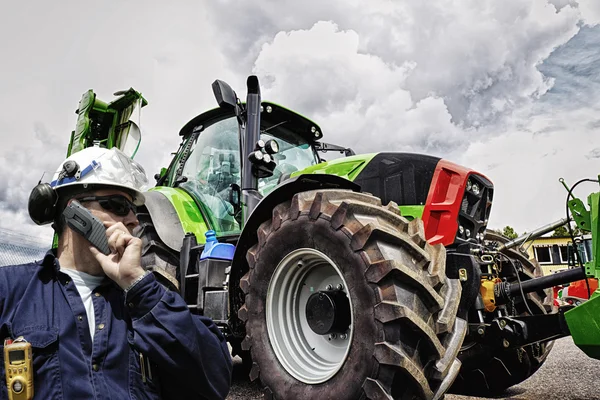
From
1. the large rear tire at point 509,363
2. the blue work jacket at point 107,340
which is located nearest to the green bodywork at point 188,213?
the large rear tire at point 509,363

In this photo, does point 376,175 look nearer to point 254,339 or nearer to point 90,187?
point 254,339

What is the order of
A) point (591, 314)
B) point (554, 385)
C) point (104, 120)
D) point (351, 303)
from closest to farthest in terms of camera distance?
point (591, 314)
point (351, 303)
point (554, 385)
point (104, 120)

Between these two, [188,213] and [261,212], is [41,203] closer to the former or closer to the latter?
[261,212]

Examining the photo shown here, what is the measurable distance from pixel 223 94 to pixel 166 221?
1.38 m

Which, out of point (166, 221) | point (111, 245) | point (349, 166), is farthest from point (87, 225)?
point (166, 221)

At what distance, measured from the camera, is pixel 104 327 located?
166 centimetres

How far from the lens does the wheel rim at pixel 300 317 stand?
125 inches

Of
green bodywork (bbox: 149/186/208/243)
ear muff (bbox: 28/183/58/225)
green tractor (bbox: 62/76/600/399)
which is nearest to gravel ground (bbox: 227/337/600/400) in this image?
green tractor (bbox: 62/76/600/399)

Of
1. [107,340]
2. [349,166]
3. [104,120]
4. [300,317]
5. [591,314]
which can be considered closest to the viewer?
[107,340]

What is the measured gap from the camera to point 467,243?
134 inches

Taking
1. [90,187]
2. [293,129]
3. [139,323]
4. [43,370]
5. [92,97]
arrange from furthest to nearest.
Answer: [92,97] → [293,129] → [90,187] → [139,323] → [43,370]

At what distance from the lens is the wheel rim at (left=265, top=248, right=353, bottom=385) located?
319 centimetres

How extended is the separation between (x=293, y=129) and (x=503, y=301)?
9.37 ft

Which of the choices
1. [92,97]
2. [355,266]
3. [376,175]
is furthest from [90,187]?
[92,97]
